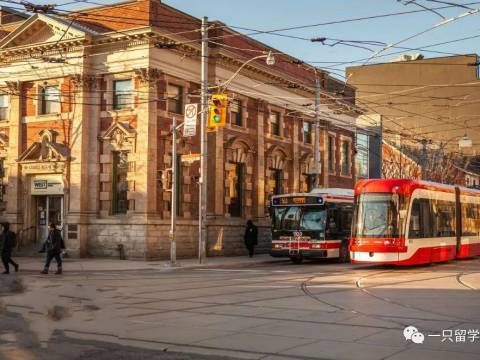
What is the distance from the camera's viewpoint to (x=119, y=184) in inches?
1284

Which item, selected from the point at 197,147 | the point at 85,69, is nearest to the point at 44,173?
the point at 85,69

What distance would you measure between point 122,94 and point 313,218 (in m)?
10.8

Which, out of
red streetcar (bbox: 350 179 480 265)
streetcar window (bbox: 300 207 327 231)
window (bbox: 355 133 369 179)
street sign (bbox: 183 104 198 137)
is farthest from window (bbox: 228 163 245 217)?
window (bbox: 355 133 369 179)

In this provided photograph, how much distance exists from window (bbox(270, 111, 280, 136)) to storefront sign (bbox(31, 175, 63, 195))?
13279mm

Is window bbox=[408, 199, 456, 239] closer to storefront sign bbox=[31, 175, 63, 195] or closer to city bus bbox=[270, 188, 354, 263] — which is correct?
city bus bbox=[270, 188, 354, 263]

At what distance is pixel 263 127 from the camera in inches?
1559

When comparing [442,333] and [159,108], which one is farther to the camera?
[159,108]

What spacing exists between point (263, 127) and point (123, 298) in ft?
83.5

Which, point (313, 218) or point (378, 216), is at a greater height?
point (378, 216)

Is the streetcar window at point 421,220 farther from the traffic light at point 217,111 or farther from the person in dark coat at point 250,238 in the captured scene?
the person in dark coat at point 250,238

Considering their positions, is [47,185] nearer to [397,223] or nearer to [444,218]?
[397,223]

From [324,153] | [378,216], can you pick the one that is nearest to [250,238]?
[378,216]

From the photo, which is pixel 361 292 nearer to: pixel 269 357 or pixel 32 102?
pixel 269 357

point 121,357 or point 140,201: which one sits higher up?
point 140,201
